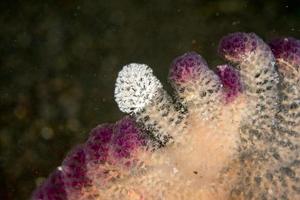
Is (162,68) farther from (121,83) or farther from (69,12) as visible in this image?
(121,83)

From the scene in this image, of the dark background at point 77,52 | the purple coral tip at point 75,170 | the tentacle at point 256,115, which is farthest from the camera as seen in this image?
the dark background at point 77,52

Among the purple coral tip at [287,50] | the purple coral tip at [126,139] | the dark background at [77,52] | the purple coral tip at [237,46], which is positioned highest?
the dark background at [77,52]

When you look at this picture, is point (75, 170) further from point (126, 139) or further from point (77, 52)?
point (77, 52)

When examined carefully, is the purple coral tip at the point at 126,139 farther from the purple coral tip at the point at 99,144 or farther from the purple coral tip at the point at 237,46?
the purple coral tip at the point at 237,46

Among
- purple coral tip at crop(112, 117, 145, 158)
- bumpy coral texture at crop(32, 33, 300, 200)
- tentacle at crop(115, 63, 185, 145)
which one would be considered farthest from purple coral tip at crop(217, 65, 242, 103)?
purple coral tip at crop(112, 117, 145, 158)

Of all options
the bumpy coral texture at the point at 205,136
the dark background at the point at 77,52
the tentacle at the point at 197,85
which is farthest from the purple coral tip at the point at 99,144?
the dark background at the point at 77,52

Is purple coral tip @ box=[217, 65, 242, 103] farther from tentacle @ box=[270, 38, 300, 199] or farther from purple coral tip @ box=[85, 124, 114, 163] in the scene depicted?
purple coral tip @ box=[85, 124, 114, 163]

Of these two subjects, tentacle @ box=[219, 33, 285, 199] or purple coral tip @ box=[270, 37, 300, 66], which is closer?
tentacle @ box=[219, 33, 285, 199]

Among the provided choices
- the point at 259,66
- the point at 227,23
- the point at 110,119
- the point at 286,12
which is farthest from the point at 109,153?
the point at 286,12
